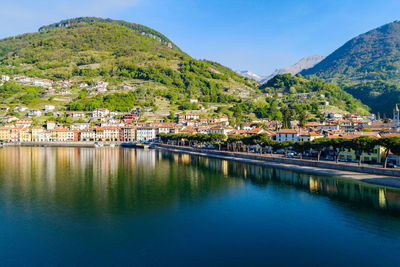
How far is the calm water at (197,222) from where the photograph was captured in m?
17.0

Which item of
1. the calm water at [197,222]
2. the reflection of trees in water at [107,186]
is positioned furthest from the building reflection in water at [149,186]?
the calm water at [197,222]

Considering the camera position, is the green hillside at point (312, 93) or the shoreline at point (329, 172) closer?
the shoreline at point (329, 172)

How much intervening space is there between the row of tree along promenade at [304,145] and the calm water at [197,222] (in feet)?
25.8

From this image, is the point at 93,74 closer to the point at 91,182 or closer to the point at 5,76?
the point at 5,76

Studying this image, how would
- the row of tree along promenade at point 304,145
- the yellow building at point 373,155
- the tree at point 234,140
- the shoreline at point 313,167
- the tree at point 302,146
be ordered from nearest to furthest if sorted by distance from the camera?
the shoreline at point 313,167 < the row of tree along promenade at point 304,145 < the yellow building at point 373,155 < the tree at point 302,146 < the tree at point 234,140

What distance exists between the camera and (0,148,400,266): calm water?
55.7ft

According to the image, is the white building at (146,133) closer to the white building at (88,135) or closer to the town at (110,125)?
the town at (110,125)

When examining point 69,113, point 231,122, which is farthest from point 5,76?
point 231,122

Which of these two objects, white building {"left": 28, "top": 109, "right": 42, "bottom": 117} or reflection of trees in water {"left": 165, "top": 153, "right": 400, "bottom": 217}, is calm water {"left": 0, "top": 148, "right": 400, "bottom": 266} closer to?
reflection of trees in water {"left": 165, "top": 153, "right": 400, "bottom": 217}

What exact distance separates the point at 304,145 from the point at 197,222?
32.7 metres

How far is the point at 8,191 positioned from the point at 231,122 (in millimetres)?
87812

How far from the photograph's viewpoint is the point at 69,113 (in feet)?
419

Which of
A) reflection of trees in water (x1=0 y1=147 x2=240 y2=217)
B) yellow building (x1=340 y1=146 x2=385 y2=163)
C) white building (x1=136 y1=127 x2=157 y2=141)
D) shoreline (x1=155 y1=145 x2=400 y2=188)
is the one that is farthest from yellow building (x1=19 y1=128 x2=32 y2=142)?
yellow building (x1=340 y1=146 x2=385 y2=163)

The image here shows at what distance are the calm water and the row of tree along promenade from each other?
25.8ft
